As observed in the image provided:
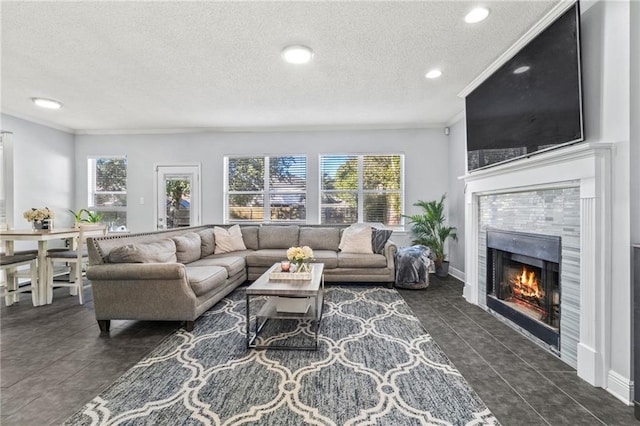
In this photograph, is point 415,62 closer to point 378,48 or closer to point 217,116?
point 378,48

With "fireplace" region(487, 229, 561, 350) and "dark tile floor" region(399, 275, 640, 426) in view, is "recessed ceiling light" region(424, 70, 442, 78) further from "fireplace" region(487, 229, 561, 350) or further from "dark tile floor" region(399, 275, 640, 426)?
"dark tile floor" region(399, 275, 640, 426)

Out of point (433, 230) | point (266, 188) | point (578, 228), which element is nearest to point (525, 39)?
point (578, 228)

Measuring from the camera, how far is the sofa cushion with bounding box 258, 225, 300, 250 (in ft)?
15.9

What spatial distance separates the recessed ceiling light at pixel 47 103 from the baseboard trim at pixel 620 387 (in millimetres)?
6461

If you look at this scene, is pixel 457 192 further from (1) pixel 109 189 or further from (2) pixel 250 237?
(1) pixel 109 189

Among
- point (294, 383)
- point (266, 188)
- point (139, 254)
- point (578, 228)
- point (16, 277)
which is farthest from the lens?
point (266, 188)

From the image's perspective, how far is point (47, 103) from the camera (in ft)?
13.3

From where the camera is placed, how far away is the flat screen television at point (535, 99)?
201 centimetres

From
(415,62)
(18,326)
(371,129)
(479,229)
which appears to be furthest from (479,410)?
(371,129)

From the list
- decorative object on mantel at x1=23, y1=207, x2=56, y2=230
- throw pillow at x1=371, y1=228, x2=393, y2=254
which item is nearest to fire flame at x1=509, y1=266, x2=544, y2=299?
throw pillow at x1=371, y1=228, x2=393, y2=254

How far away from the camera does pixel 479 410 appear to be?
1628mm

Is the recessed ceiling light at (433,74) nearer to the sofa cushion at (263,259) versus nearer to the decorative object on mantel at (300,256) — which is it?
the decorative object on mantel at (300,256)

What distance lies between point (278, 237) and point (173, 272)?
2.35 meters

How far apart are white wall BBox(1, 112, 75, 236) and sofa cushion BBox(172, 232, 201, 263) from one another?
121 inches
